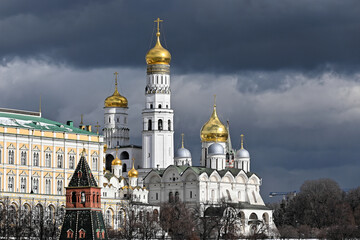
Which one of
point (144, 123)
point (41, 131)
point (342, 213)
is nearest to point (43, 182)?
point (41, 131)

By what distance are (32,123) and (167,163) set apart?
29.2 m

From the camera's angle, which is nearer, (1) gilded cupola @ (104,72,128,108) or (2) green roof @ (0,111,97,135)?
(2) green roof @ (0,111,97,135)

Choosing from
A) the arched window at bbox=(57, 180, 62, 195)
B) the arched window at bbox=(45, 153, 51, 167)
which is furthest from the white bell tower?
the arched window at bbox=(45, 153, 51, 167)

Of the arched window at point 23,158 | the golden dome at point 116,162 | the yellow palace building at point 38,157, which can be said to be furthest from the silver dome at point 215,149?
the arched window at point 23,158

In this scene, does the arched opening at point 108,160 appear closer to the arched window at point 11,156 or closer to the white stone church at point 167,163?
the white stone church at point 167,163

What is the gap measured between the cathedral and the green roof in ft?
0.38

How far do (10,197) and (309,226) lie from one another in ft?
138

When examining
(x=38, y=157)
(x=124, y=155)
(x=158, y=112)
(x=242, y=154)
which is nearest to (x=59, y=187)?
(x=38, y=157)

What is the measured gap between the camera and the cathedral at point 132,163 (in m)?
119

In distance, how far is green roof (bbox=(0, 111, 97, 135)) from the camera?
12062 cm

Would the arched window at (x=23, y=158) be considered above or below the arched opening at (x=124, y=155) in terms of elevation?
below

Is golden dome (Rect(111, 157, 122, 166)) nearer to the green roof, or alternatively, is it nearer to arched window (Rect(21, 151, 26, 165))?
the green roof

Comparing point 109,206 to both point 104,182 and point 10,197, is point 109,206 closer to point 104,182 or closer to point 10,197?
point 104,182

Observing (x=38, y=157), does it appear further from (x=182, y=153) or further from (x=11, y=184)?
(x=182, y=153)
